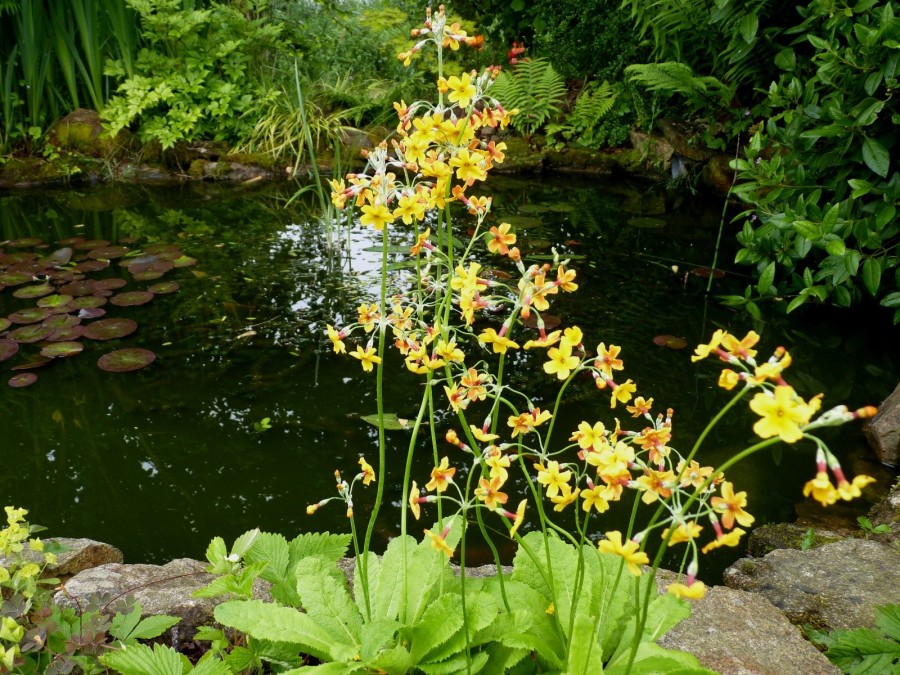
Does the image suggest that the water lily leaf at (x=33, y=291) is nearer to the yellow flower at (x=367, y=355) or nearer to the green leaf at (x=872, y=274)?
the yellow flower at (x=367, y=355)

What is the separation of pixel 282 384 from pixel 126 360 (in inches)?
27.8

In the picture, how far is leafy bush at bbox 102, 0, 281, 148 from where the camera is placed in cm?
629

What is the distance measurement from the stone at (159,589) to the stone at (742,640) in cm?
88

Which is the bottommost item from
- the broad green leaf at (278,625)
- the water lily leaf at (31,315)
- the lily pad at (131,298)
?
the lily pad at (131,298)

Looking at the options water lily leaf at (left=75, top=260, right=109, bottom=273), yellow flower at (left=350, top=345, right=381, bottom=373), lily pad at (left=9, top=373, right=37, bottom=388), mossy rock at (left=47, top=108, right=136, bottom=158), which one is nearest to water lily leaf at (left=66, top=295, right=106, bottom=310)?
water lily leaf at (left=75, top=260, right=109, bottom=273)

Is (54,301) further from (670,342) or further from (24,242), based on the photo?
(670,342)

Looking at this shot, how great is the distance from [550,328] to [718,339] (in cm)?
275

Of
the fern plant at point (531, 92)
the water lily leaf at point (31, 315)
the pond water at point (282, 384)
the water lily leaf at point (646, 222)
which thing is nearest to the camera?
the pond water at point (282, 384)

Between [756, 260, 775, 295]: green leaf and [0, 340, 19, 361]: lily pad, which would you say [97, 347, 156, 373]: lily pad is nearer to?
[0, 340, 19, 361]: lily pad

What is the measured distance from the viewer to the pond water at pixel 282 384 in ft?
7.93

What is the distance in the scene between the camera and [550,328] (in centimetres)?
354

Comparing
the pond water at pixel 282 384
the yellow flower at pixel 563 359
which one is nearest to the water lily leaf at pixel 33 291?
the pond water at pixel 282 384

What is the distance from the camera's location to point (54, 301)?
3.69 metres

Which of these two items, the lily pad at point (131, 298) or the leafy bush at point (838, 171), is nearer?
the leafy bush at point (838, 171)
